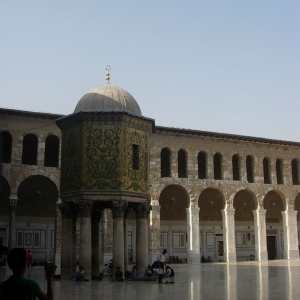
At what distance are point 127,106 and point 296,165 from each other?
19.9 m

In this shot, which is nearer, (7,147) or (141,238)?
(141,238)

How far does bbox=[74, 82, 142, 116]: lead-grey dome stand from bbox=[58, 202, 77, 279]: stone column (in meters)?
3.16

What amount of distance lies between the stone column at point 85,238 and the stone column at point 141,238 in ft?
5.23

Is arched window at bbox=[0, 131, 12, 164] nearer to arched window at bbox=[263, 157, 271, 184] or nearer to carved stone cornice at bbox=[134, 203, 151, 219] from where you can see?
carved stone cornice at bbox=[134, 203, 151, 219]

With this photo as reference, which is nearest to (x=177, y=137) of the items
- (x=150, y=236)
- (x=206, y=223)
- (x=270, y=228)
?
(x=150, y=236)

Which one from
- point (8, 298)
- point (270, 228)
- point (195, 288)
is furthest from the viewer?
point (270, 228)

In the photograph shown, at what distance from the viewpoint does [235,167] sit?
30.0 m

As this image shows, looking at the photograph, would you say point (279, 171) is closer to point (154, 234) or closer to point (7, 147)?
point (154, 234)

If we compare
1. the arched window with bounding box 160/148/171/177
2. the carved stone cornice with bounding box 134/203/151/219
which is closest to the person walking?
the carved stone cornice with bounding box 134/203/151/219

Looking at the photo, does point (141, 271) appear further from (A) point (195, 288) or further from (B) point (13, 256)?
(B) point (13, 256)

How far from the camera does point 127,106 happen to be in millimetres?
15102

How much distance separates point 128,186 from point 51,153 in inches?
480

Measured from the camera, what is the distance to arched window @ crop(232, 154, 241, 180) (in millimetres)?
29173

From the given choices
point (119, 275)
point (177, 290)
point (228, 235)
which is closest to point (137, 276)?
point (119, 275)
